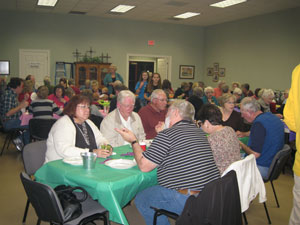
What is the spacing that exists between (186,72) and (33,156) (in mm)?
10937

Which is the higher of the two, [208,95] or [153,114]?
[208,95]

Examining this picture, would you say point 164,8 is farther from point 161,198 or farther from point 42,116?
point 161,198

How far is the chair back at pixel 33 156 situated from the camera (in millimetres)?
2777

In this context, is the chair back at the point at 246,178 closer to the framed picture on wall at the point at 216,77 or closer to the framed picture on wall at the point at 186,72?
the framed picture on wall at the point at 216,77

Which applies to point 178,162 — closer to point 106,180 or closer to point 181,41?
point 106,180

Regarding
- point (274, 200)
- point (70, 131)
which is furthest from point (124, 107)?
point (274, 200)

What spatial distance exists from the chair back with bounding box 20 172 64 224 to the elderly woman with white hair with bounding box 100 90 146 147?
4.77ft

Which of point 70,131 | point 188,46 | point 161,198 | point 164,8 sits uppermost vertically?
point 164,8

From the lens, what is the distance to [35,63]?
1098 cm

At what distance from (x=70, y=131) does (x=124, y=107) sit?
2.92 ft

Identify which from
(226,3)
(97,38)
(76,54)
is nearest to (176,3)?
(226,3)

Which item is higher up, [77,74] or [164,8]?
[164,8]

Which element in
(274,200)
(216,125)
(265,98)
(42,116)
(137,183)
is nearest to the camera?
(137,183)

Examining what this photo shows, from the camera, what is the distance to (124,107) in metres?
3.59
